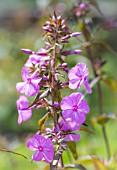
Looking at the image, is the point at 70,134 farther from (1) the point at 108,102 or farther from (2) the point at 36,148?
(1) the point at 108,102

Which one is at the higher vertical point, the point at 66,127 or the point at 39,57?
the point at 39,57

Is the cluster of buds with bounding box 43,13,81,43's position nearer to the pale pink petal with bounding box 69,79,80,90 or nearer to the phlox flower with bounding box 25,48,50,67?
the phlox flower with bounding box 25,48,50,67

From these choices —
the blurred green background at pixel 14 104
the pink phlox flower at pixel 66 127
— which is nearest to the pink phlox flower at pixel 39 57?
the pink phlox flower at pixel 66 127

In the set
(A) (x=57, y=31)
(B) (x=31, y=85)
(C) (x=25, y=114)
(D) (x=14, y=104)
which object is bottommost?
(D) (x=14, y=104)

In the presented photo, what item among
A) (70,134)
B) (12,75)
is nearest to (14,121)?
(12,75)

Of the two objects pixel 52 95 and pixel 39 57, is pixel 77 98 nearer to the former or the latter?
pixel 52 95

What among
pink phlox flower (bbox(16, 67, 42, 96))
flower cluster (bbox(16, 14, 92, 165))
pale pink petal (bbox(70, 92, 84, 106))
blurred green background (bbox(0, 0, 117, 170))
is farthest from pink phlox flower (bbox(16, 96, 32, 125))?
blurred green background (bbox(0, 0, 117, 170))

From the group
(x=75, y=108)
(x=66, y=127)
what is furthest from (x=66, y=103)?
(x=66, y=127)
